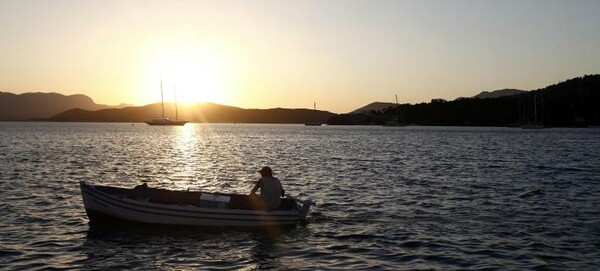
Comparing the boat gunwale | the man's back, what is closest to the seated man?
the man's back

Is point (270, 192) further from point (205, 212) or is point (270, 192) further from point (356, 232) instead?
point (356, 232)

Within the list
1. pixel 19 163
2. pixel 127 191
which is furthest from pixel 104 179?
pixel 127 191

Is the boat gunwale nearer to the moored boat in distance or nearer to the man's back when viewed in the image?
the moored boat in distance

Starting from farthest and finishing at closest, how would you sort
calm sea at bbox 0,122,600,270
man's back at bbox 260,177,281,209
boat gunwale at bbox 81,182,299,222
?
man's back at bbox 260,177,281,209 → boat gunwale at bbox 81,182,299,222 → calm sea at bbox 0,122,600,270

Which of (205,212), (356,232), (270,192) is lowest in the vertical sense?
(356,232)

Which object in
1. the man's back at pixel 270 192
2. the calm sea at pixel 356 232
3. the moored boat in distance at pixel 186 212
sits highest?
the man's back at pixel 270 192

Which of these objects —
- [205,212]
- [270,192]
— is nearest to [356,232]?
[270,192]

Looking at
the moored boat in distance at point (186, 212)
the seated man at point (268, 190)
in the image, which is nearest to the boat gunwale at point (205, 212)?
the moored boat in distance at point (186, 212)

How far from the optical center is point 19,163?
176 ft

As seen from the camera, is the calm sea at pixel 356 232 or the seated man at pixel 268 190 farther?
the seated man at pixel 268 190

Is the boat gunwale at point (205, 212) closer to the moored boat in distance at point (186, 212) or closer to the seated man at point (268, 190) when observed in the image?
the moored boat in distance at point (186, 212)

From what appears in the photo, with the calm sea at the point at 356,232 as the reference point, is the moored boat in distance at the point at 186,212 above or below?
above

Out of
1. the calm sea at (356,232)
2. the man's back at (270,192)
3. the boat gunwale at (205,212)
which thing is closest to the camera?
the calm sea at (356,232)

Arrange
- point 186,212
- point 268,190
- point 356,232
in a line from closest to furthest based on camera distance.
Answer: point 356,232, point 186,212, point 268,190
